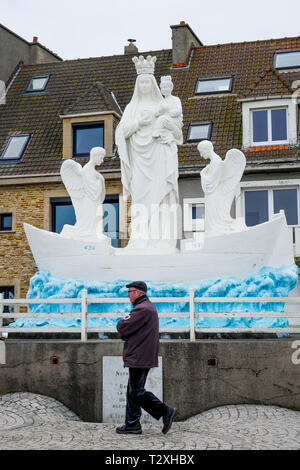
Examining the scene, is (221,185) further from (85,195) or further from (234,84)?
(234,84)

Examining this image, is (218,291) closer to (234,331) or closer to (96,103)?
(234,331)

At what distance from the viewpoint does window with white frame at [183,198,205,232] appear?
22.2 m

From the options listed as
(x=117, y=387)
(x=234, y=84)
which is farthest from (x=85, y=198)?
(x=234, y=84)

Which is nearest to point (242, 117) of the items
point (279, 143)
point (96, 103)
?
point (279, 143)

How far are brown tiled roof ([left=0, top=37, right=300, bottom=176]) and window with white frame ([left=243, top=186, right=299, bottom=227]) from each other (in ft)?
3.64

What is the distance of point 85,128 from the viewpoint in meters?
24.1

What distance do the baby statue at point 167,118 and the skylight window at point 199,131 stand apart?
920cm

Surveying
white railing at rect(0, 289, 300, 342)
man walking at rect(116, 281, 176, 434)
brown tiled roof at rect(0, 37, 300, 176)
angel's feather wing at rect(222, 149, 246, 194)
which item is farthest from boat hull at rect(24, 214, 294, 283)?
brown tiled roof at rect(0, 37, 300, 176)

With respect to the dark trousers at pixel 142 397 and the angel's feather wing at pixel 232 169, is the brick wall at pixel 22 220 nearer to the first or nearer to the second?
the angel's feather wing at pixel 232 169

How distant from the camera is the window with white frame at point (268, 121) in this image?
22.3m

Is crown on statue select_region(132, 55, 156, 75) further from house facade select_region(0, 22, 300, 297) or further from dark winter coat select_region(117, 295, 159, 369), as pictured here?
house facade select_region(0, 22, 300, 297)

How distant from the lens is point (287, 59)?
24.8 metres

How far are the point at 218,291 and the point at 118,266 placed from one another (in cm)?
203

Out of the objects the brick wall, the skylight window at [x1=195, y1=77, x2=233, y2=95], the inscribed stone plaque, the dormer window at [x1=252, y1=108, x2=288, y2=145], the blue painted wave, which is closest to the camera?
the inscribed stone plaque
